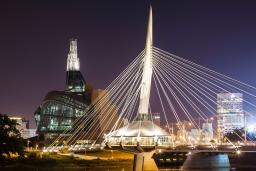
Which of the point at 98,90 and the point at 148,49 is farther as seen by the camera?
the point at 98,90

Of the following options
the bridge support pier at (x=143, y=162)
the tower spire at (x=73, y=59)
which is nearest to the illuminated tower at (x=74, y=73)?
the tower spire at (x=73, y=59)

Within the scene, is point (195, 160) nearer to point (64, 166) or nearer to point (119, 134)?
point (64, 166)

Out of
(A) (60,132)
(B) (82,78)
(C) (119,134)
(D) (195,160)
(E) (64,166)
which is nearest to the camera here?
(C) (119,134)

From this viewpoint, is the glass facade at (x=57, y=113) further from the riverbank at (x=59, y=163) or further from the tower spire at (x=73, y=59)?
the riverbank at (x=59, y=163)

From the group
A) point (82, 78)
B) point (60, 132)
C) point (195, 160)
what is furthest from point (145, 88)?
point (82, 78)

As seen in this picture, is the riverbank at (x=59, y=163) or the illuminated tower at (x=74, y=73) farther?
the illuminated tower at (x=74, y=73)

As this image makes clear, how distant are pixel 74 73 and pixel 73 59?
460 centimetres

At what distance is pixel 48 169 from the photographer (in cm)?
5266

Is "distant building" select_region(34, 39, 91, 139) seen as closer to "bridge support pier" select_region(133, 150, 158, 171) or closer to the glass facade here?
the glass facade

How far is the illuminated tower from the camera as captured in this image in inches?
4975

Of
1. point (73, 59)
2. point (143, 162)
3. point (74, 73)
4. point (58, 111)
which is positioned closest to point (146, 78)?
point (143, 162)

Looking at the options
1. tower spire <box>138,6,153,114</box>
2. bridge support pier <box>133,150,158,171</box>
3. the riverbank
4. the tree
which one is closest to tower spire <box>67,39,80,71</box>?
the riverbank

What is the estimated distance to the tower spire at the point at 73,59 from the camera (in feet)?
434

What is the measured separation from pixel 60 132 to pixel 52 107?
616 cm
